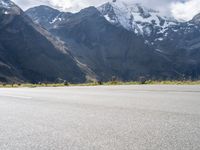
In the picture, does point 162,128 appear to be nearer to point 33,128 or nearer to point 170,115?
point 170,115

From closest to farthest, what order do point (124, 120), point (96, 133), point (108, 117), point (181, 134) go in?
point (181, 134) < point (96, 133) < point (124, 120) < point (108, 117)

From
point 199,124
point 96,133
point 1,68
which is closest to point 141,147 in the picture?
point 96,133

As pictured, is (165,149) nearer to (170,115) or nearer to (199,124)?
(199,124)

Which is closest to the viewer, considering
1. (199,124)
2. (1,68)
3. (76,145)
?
(76,145)

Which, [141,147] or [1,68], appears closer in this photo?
[141,147]

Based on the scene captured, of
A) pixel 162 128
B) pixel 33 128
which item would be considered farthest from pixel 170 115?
pixel 33 128

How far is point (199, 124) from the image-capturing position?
275 inches

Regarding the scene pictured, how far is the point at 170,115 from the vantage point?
27.7 ft

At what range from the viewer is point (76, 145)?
219 inches

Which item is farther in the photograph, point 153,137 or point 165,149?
point 153,137

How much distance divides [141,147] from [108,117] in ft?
10.8

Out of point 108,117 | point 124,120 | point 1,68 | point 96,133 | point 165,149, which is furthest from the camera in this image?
point 1,68

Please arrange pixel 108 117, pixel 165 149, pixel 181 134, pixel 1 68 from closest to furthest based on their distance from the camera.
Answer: pixel 165 149 → pixel 181 134 → pixel 108 117 → pixel 1 68

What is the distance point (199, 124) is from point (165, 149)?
208 cm
